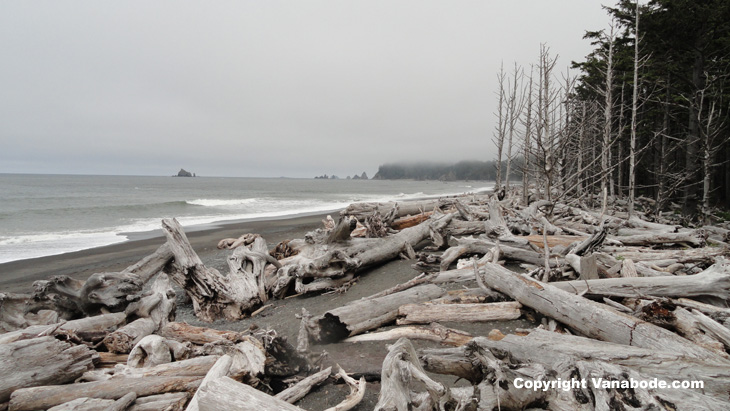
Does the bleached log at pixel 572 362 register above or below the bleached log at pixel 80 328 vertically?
above

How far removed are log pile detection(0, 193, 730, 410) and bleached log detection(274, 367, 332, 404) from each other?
0.04 ft

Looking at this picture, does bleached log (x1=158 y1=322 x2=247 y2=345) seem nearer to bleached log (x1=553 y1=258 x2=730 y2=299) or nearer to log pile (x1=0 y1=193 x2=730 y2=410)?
log pile (x1=0 y1=193 x2=730 y2=410)

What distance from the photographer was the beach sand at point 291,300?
11.4ft

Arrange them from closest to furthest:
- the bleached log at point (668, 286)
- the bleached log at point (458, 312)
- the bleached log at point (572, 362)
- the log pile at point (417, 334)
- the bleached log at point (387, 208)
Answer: the bleached log at point (572, 362) < the log pile at point (417, 334) < the bleached log at point (668, 286) < the bleached log at point (458, 312) < the bleached log at point (387, 208)

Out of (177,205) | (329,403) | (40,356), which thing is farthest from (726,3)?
(177,205)

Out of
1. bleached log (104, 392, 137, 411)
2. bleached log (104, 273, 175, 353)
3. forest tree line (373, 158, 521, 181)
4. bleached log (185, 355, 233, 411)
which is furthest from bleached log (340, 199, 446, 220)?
forest tree line (373, 158, 521, 181)

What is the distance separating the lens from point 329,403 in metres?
3.23

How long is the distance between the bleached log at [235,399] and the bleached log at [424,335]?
6.62ft

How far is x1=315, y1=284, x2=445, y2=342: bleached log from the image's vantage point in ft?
14.6

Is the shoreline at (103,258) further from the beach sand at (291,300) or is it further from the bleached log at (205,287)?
the bleached log at (205,287)

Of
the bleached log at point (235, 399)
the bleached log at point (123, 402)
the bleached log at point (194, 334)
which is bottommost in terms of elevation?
the bleached log at point (194, 334)

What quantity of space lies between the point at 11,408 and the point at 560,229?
9335 mm

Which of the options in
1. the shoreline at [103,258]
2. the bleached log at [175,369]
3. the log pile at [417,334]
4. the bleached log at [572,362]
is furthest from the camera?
the shoreline at [103,258]

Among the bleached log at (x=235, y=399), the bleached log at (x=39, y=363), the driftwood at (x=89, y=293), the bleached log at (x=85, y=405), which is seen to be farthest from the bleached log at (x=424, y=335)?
the driftwood at (x=89, y=293)
